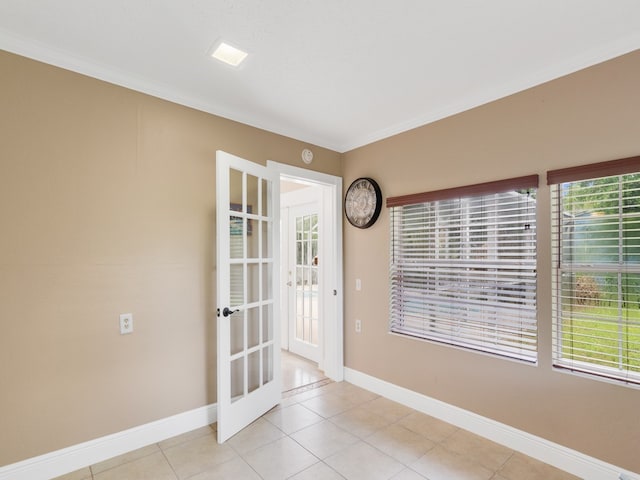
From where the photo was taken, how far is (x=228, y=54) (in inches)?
79.0

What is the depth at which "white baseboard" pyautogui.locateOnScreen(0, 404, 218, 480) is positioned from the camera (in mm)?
1887

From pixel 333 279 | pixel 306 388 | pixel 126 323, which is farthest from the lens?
pixel 333 279

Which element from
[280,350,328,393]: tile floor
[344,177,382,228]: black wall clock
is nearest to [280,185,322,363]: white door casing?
[280,350,328,393]: tile floor

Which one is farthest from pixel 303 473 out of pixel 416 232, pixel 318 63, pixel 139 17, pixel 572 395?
pixel 139 17

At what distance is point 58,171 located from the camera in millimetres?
2021

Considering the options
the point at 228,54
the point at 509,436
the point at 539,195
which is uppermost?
the point at 228,54

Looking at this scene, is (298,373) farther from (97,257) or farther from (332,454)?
(97,257)

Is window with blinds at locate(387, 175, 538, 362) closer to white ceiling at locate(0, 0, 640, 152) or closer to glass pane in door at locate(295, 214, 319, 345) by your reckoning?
white ceiling at locate(0, 0, 640, 152)

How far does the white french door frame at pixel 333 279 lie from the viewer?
353 cm

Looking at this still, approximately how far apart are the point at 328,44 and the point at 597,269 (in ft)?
6.88

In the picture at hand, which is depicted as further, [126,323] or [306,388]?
[306,388]

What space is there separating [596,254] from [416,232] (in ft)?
4.19

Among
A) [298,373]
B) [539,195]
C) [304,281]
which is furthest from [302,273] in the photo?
[539,195]

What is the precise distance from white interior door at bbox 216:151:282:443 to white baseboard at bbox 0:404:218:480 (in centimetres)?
31
